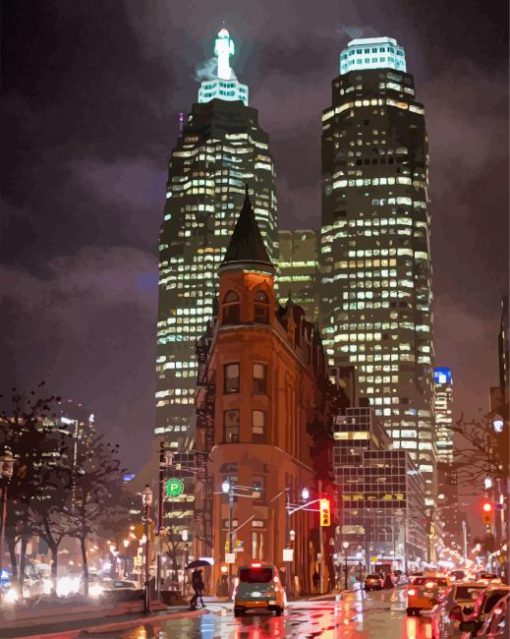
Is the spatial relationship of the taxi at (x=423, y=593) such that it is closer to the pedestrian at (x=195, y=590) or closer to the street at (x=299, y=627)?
the street at (x=299, y=627)

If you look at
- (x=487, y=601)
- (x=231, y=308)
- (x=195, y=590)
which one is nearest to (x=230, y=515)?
(x=195, y=590)

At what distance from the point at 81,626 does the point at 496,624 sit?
23.0 metres

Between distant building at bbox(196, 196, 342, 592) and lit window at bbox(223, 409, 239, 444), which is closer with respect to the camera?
distant building at bbox(196, 196, 342, 592)

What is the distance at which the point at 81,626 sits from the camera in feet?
107

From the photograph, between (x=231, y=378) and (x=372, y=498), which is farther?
(x=372, y=498)

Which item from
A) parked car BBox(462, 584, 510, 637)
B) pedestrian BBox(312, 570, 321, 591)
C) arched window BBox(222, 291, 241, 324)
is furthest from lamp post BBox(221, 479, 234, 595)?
parked car BBox(462, 584, 510, 637)

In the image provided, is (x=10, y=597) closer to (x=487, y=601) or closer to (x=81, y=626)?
(x=81, y=626)

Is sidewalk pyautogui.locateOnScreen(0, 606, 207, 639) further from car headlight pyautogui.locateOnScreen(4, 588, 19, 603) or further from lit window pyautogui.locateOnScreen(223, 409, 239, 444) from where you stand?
lit window pyautogui.locateOnScreen(223, 409, 239, 444)

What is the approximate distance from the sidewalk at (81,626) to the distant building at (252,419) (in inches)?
1129

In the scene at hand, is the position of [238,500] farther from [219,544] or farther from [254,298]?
[254,298]

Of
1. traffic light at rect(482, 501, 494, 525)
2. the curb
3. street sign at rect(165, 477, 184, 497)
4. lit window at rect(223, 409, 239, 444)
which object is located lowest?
the curb

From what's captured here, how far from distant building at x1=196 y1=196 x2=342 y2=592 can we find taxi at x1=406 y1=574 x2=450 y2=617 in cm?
2673

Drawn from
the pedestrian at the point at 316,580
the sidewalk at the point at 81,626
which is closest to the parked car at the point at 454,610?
the sidewalk at the point at 81,626

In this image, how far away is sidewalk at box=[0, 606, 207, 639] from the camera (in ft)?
93.2
